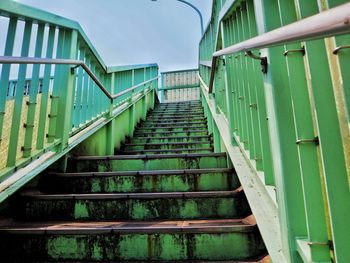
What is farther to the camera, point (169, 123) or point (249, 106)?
point (169, 123)

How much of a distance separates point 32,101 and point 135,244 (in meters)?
1.41

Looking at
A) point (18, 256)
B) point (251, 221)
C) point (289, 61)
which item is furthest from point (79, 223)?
point (289, 61)

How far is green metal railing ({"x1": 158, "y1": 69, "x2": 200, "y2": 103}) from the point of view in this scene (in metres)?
11.1

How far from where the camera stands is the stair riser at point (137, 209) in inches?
76.1

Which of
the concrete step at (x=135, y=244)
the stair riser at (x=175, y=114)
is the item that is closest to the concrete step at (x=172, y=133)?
the stair riser at (x=175, y=114)

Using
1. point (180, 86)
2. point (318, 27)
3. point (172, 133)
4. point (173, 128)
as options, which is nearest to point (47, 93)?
point (318, 27)

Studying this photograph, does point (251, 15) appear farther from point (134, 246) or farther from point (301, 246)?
point (134, 246)

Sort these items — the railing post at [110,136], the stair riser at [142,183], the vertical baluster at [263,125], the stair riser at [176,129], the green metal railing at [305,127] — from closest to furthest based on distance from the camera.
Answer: the green metal railing at [305,127] → the vertical baluster at [263,125] → the stair riser at [142,183] → the railing post at [110,136] → the stair riser at [176,129]

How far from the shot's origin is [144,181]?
2.34 meters

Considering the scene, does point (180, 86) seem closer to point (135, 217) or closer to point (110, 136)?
point (110, 136)

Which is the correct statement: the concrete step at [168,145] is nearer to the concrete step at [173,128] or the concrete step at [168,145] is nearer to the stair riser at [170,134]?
the stair riser at [170,134]

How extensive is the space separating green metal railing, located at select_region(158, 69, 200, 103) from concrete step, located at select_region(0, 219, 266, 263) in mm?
9562

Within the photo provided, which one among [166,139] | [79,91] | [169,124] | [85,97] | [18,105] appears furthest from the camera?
[169,124]

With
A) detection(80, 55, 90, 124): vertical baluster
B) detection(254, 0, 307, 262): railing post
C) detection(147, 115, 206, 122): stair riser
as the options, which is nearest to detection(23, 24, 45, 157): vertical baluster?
detection(80, 55, 90, 124): vertical baluster
